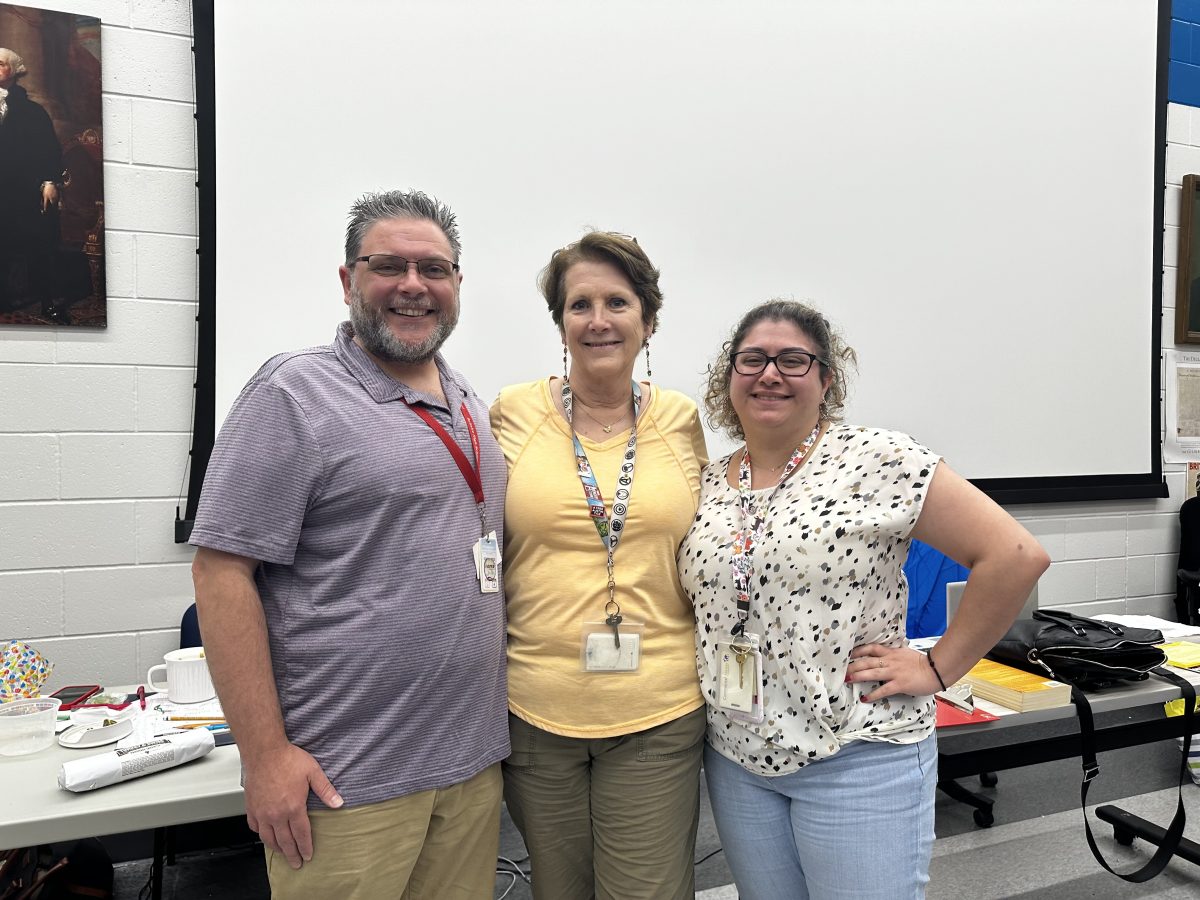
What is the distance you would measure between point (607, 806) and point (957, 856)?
6.38 ft

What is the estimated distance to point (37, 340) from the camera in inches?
89.9

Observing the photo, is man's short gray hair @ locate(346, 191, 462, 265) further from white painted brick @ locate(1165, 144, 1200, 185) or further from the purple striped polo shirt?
white painted brick @ locate(1165, 144, 1200, 185)

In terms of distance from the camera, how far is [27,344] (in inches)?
89.6

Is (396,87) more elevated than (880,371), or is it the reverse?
(396,87)

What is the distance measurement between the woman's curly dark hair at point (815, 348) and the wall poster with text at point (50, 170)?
2.00 metres

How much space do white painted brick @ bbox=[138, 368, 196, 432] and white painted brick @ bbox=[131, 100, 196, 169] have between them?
0.67 metres

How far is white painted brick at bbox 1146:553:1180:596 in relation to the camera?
3873 millimetres

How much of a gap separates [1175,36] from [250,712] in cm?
507

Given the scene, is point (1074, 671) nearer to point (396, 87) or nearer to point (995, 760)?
point (995, 760)

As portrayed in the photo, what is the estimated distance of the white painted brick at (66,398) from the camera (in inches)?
89.4

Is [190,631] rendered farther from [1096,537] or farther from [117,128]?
[1096,537]

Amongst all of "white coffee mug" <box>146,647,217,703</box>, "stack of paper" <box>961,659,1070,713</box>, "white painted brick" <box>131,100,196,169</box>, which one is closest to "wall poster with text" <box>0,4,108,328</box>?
"white painted brick" <box>131,100,196,169</box>

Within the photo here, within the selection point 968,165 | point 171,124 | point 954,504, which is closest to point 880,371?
point 968,165

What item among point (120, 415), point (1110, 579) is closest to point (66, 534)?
point (120, 415)
